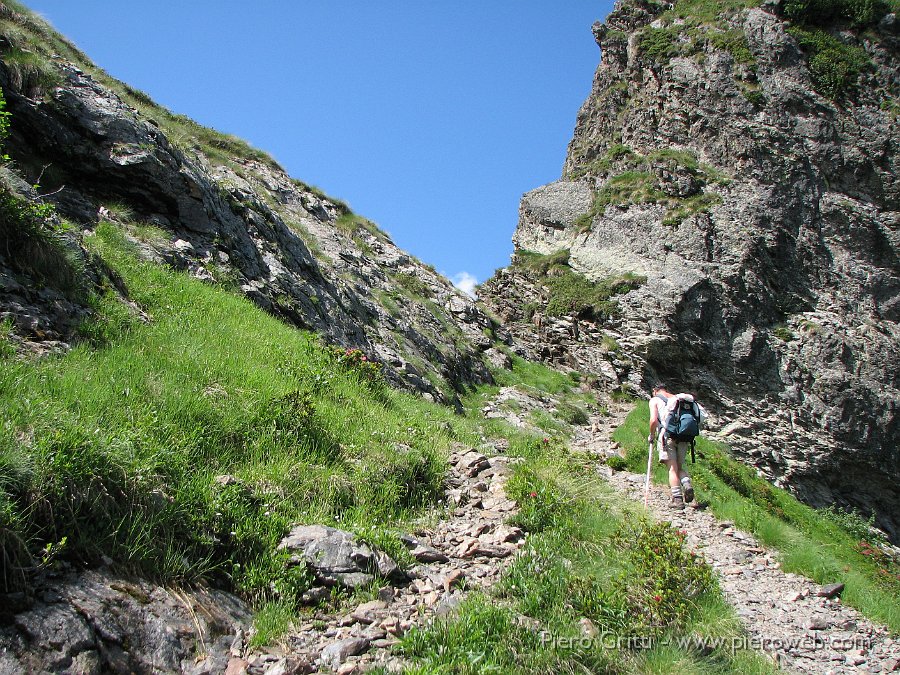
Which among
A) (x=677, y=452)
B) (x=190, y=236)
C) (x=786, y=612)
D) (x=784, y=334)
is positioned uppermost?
→ (x=784, y=334)

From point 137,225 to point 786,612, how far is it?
14.0 meters

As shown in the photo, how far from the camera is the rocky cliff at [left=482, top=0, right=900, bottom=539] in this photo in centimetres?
2341

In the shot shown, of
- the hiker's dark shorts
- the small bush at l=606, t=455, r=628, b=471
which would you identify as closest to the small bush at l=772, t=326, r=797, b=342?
the small bush at l=606, t=455, r=628, b=471

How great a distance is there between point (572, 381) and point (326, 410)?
18.1m

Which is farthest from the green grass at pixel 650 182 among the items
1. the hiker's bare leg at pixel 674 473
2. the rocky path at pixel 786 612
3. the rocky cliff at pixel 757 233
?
the rocky path at pixel 786 612

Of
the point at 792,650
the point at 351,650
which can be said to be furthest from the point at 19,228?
the point at 792,650

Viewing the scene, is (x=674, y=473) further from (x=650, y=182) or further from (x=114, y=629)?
(x=650, y=182)

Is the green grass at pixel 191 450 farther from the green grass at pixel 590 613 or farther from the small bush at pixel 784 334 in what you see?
Result: the small bush at pixel 784 334

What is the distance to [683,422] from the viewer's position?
880cm

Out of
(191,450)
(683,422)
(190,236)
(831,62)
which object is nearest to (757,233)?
(831,62)

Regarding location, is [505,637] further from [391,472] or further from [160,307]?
[160,307]

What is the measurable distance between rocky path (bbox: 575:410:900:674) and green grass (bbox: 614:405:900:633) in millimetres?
234

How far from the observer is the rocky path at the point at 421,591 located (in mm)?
3750

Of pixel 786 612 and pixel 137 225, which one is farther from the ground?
pixel 137 225
